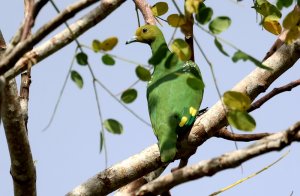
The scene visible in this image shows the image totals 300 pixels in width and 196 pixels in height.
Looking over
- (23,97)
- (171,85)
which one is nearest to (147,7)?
(171,85)

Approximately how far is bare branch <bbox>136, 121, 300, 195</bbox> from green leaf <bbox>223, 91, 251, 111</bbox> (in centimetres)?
21

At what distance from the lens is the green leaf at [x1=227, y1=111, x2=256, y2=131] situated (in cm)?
194

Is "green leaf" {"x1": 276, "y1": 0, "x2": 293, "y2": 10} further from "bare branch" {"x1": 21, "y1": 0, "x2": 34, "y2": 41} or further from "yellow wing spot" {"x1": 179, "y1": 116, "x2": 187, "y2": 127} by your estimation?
"yellow wing spot" {"x1": 179, "y1": 116, "x2": 187, "y2": 127}

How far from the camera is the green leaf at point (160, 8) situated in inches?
137

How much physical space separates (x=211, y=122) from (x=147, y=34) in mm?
1727

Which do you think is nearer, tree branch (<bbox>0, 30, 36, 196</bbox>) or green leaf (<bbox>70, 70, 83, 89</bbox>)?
green leaf (<bbox>70, 70, 83, 89</bbox>)

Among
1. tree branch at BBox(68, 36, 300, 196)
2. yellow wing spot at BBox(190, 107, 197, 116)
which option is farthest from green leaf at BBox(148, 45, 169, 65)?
yellow wing spot at BBox(190, 107, 197, 116)

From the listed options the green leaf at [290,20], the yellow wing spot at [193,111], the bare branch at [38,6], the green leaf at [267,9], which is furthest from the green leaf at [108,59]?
the yellow wing spot at [193,111]

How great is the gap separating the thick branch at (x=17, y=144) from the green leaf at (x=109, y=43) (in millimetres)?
451

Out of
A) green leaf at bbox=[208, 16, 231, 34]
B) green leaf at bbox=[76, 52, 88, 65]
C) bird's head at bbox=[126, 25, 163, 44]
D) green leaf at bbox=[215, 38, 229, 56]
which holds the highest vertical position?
bird's head at bbox=[126, 25, 163, 44]

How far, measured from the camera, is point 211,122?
3.11m

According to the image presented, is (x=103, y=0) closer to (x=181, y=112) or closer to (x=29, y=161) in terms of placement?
(x=29, y=161)

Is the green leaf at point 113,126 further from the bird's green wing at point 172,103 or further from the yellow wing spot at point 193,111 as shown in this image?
the yellow wing spot at point 193,111

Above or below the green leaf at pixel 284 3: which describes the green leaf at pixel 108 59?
above
